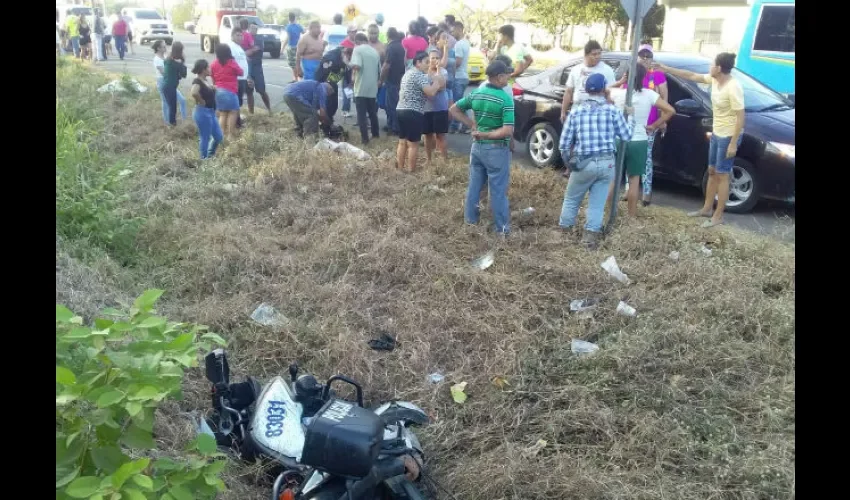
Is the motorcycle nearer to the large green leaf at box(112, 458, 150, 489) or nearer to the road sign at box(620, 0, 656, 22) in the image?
the large green leaf at box(112, 458, 150, 489)

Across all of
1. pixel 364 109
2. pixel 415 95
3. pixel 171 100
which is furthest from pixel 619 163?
pixel 171 100

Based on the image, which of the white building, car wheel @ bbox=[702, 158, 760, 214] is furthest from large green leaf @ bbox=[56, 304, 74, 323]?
the white building

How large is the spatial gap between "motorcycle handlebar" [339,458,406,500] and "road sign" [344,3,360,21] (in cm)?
1119

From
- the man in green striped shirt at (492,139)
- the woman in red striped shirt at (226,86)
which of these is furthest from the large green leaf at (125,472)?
the woman in red striped shirt at (226,86)

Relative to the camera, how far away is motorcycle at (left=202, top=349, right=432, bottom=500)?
2539 millimetres

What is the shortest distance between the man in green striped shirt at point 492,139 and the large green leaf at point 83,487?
15.2ft

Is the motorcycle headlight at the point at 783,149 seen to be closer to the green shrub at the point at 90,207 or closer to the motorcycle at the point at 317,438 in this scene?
the motorcycle at the point at 317,438

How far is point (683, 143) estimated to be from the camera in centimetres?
722

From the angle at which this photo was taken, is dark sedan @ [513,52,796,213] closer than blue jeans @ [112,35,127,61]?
Yes

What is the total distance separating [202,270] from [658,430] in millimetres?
3760

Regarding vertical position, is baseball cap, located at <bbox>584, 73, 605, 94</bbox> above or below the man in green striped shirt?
above

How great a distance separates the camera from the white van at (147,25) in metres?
30.4

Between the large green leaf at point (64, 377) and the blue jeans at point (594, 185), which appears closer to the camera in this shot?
the large green leaf at point (64, 377)
